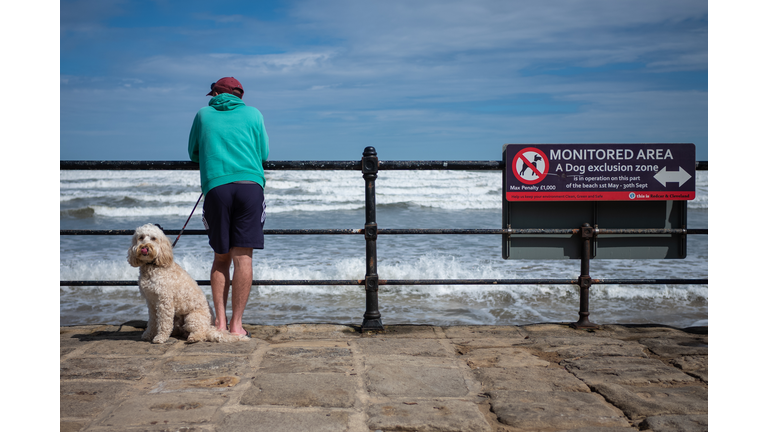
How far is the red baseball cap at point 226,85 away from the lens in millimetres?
3512

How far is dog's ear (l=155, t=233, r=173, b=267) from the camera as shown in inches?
131

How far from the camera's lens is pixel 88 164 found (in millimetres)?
3891

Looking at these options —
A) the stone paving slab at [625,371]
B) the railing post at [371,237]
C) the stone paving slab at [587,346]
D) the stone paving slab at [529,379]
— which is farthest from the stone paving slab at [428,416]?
the railing post at [371,237]

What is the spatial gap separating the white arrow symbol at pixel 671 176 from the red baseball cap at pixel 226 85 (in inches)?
121

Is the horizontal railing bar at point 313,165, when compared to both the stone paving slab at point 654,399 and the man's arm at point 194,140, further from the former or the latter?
the stone paving slab at point 654,399

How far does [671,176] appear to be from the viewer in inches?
153

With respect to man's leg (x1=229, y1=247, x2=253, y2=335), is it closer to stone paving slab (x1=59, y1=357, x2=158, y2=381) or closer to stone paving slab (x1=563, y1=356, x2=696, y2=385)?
stone paving slab (x1=59, y1=357, x2=158, y2=381)

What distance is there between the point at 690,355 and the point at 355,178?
27.7 metres

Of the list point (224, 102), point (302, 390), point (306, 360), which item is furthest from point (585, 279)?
point (224, 102)

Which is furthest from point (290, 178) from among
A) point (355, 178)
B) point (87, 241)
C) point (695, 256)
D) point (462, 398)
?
point (462, 398)

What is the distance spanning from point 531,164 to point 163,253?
260 cm

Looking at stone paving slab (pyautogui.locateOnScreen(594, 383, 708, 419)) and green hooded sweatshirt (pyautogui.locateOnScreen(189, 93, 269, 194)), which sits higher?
green hooded sweatshirt (pyautogui.locateOnScreen(189, 93, 269, 194))

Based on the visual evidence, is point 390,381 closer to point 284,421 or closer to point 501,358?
point 284,421

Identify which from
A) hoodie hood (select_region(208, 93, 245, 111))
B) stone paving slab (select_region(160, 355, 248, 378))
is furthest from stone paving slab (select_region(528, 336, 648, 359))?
hoodie hood (select_region(208, 93, 245, 111))
